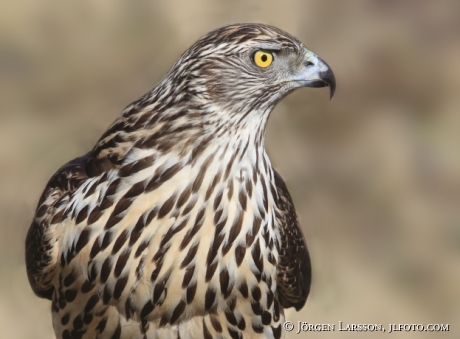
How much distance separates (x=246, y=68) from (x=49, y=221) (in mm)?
1100

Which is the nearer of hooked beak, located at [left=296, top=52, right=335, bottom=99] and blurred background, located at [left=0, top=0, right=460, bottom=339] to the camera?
hooked beak, located at [left=296, top=52, right=335, bottom=99]

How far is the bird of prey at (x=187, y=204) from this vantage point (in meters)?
3.12

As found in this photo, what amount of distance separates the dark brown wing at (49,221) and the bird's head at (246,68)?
69 cm

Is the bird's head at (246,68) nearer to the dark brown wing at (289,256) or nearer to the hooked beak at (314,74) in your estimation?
the hooked beak at (314,74)

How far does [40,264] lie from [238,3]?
3.51 m

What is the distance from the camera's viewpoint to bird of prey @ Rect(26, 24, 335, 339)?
3.12m

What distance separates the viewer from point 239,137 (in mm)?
3123

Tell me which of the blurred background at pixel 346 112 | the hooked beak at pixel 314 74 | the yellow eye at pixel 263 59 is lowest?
the blurred background at pixel 346 112

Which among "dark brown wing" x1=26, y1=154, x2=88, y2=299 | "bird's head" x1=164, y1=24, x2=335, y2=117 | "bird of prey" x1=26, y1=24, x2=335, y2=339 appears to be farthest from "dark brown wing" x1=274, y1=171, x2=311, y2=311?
"dark brown wing" x1=26, y1=154, x2=88, y2=299

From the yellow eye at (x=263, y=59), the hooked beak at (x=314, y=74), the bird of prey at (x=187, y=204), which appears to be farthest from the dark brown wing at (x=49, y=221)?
the hooked beak at (x=314, y=74)

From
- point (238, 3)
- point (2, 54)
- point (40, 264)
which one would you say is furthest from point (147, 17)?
point (40, 264)

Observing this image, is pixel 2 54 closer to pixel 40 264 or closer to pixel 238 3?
pixel 238 3

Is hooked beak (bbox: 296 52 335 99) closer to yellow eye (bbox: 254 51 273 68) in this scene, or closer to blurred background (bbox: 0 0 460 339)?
yellow eye (bbox: 254 51 273 68)

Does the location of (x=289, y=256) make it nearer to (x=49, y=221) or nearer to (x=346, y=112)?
(x=49, y=221)
